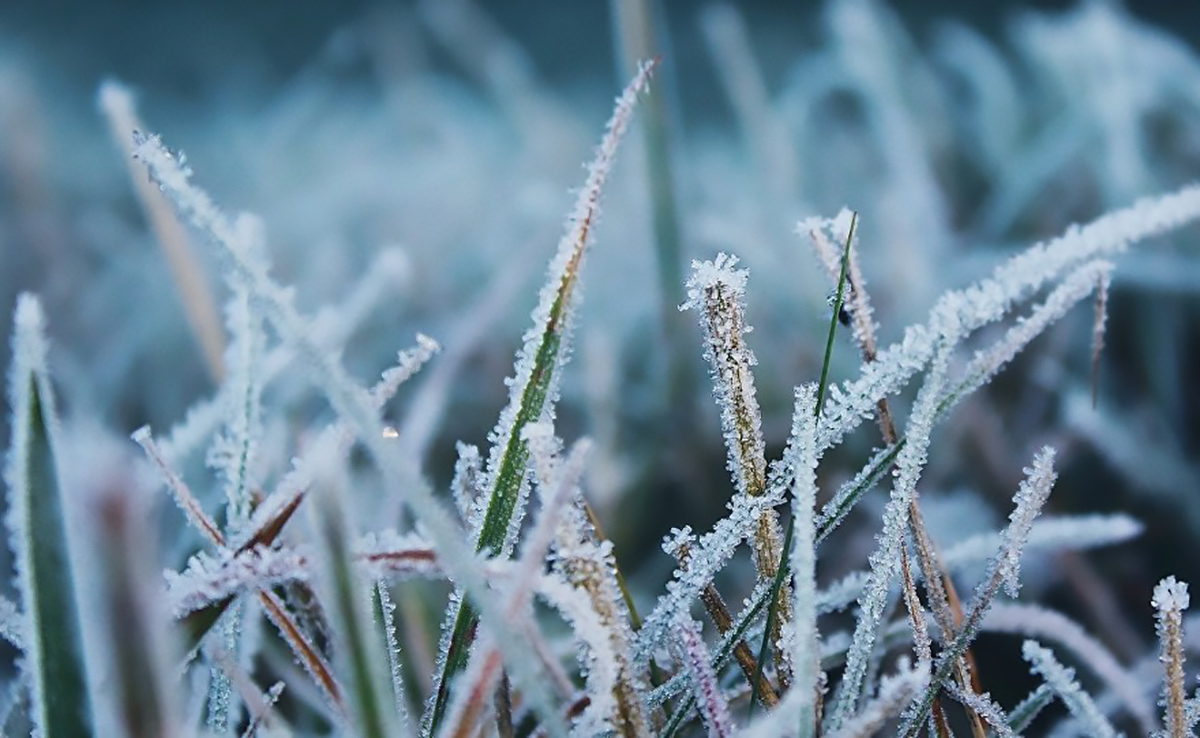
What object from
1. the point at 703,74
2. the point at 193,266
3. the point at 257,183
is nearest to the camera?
the point at 193,266

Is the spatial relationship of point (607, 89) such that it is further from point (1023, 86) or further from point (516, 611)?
point (516, 611)

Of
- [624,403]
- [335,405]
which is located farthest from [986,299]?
[624,403]

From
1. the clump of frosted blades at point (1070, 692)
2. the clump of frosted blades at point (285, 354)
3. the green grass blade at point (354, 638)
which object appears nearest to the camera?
the green grass blade at point (354, 638)

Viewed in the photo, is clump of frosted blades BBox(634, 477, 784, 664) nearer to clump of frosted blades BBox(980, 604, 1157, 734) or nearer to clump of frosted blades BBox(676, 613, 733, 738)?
clump of frosted blades BBox(676, 613, 733, 738)

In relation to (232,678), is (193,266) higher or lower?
higher

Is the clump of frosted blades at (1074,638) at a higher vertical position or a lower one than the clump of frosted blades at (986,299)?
lower

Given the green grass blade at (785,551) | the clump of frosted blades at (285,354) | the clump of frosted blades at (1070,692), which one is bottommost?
the clump of frosted blades at (1070,692)

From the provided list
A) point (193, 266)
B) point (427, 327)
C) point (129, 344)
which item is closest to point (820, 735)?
point (193, 266)

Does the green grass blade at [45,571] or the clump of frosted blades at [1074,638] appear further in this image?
the clump of frosted blades at [1074,638]

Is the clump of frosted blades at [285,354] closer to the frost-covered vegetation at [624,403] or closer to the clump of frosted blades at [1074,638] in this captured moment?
the frost-covered vegetation at [624,403]

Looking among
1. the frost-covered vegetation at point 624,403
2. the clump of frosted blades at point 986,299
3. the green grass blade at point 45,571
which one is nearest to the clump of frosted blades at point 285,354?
the frost-covered vegetation at point 624,403
